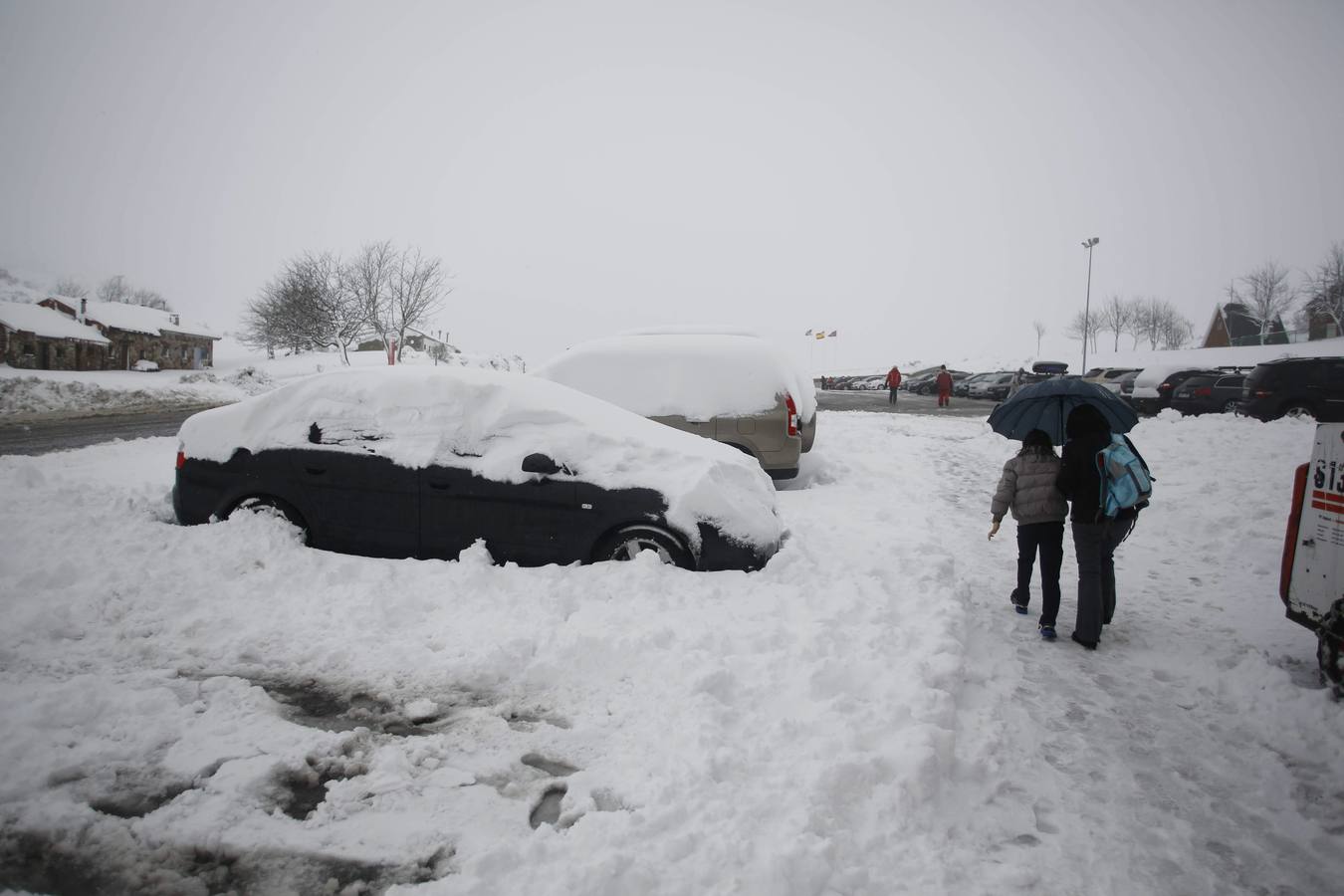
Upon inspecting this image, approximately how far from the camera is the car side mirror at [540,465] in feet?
14.1

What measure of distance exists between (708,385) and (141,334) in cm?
5860

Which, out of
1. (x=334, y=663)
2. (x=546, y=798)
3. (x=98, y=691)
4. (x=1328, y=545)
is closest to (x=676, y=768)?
(x=546, y=798)

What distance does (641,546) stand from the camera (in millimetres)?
4414

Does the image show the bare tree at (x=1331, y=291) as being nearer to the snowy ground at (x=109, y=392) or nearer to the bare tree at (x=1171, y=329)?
the bare tree at (x=1171, y=329)

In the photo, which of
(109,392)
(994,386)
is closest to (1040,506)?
(109,392)

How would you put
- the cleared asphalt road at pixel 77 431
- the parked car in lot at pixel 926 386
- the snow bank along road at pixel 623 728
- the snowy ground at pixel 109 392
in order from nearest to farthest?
the snow bank along road at pixel 623 728 < the cleared asphalt road at pixel 77 431 < the snowy ground at pixel 109 392 < the parked car in lot at pixel 926 386

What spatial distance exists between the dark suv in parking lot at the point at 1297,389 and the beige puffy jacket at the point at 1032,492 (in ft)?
46.0

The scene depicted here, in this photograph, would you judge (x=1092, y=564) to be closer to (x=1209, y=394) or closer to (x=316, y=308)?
(x=1209, y=394)

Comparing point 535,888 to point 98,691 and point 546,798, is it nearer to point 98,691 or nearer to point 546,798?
point 546,798

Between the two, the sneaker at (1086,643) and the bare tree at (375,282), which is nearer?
the sneaker at (1086,643)

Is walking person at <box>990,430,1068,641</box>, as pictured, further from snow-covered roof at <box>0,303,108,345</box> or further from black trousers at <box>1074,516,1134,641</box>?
snow-covered roof at <box>0,303,108,345</box>

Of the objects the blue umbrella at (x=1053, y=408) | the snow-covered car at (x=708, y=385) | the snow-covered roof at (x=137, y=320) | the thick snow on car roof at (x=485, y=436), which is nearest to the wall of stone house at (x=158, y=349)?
the snow-covered roof at (x=137, y=320)

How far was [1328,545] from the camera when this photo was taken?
328 cm

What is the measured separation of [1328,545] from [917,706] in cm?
241
